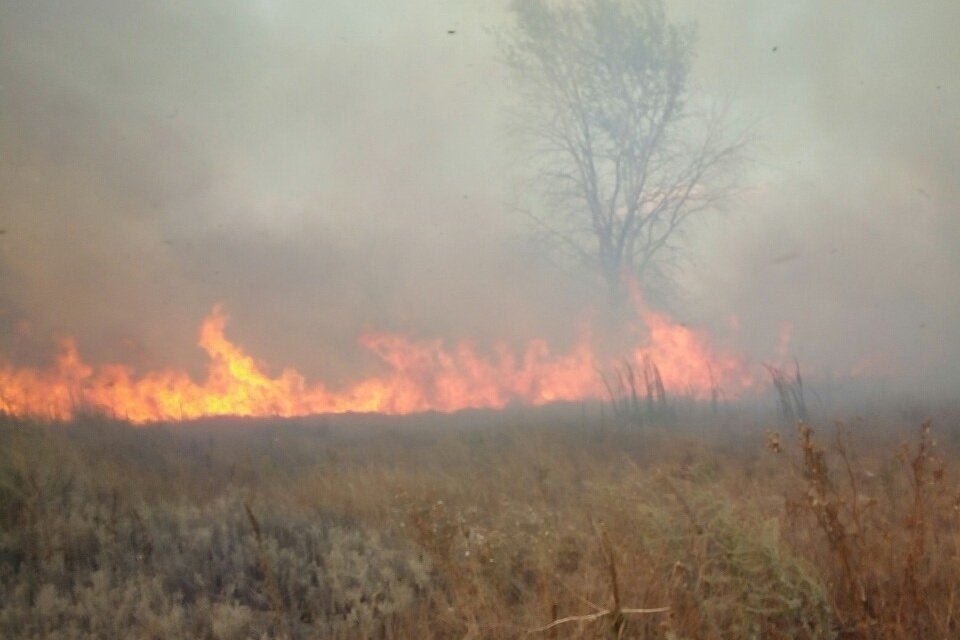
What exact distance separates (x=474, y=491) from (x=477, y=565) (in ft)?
8.12

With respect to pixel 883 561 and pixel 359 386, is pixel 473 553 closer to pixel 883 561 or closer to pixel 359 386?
pixel 883 561

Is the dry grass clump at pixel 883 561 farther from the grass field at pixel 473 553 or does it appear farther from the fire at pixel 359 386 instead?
the fire at pixel 359 386

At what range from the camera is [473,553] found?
15.1ft

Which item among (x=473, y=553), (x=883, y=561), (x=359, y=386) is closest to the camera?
(x=883, y=561)

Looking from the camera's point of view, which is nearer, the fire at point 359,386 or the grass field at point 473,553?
the grass field at point 473,553

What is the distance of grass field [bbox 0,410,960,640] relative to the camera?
3.96m

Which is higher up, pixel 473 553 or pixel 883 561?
pixel 473 553

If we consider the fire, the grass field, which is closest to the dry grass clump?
the grass field

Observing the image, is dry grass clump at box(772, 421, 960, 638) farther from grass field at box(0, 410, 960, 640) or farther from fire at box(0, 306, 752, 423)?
fire at box(0, 306, 752, 423)

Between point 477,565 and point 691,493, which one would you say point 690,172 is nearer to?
point 691,493

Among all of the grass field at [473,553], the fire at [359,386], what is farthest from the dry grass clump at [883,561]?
the fire at [359,386]

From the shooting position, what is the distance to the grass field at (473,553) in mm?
3959

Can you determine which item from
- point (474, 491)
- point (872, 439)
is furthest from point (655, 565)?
point (872, 439)

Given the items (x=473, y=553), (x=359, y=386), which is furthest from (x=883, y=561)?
(x=359, y=386)
